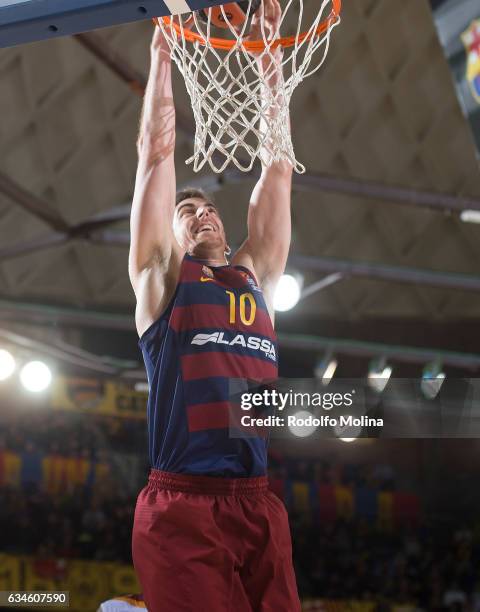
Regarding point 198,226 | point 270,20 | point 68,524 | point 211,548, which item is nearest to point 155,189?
point 198,226

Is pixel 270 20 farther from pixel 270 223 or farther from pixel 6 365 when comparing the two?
pixel 6 365

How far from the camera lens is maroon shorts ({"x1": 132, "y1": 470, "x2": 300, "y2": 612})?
287 centimetres

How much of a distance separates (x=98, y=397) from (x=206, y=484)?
8922 millimetres

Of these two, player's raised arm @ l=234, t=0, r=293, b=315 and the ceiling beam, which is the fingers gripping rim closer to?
player's raised arm @ l=234, t=0, r=293, b=315

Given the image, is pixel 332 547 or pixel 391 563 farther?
pixel 332 547

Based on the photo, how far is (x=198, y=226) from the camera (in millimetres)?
3602

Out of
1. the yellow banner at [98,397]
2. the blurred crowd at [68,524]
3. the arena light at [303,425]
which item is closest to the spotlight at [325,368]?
the yellow banner at [98,397]

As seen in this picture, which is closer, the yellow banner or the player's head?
the player's head

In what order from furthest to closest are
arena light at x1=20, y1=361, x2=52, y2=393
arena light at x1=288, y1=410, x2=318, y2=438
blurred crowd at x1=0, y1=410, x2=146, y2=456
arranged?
blurred crowd at x1=0, y1=410, x2=146, y2=456 < arena light at x1=20, y1=361, x2=52, y2=393 < arena light at x1=288, y1=410, x2=318, y2=438

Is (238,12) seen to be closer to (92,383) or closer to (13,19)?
(13,19)

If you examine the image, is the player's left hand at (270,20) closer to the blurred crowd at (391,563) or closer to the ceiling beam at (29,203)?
the ceiling beam at (29,203)

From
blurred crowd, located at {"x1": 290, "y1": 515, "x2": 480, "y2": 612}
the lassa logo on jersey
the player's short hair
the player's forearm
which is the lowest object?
blurred crowd, located at {"x1": 290, "y1": 515, "x2": 480, "y2": 612}

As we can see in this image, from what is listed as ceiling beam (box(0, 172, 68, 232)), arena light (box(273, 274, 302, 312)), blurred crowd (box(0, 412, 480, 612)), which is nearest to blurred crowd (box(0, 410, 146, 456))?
blurred crowd (box(0, 412, 480, 612))

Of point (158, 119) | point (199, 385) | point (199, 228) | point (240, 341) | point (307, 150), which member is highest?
point (307, 150)
